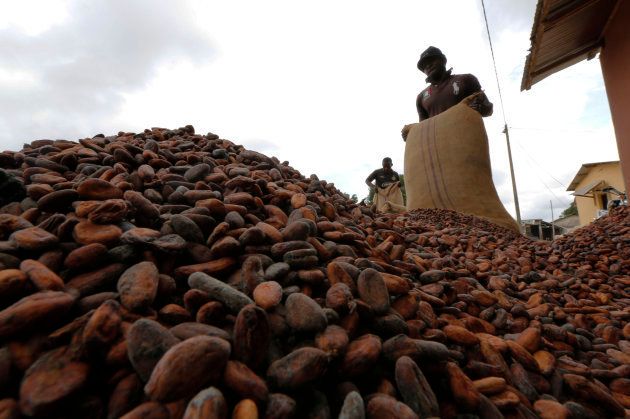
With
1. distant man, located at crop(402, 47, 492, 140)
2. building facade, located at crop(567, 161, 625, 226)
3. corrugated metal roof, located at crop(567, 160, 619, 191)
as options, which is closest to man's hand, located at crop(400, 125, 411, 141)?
distant man, located at crop(402, 47, 492, 140)

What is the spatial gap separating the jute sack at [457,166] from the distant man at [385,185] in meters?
1.98

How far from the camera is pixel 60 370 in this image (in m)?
0.45

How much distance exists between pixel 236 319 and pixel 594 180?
15163mm

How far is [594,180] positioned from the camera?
11.9 m

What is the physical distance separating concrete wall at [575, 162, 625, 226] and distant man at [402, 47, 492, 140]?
9.45 metres

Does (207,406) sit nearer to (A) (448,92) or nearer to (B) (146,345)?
(B) (146,345)

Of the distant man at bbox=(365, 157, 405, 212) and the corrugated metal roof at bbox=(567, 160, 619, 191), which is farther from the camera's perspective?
the corrugated metal roof at bbox=(567, 160, 619, 191)

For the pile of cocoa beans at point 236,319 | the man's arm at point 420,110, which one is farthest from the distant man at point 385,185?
the pile of cocoa beans at point 236,319

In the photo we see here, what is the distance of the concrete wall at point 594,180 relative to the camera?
11031mm

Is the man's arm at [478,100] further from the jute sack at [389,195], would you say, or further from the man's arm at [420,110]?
the jute sack at [389,195]

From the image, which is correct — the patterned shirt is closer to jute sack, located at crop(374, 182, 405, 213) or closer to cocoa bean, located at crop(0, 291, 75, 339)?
jute sack, located at crop(374, 182, 405, 213)

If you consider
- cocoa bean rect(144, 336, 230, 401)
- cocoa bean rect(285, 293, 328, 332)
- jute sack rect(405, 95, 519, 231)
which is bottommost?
cocoa bean rect(144, 336, 230, 401)

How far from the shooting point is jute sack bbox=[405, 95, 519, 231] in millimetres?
3439

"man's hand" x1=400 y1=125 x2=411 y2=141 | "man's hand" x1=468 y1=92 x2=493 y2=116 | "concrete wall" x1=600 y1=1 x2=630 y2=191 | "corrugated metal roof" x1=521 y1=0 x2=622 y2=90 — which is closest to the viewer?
"corrugated metal roof" x1=521 y1=0 x2=622 y2=90
